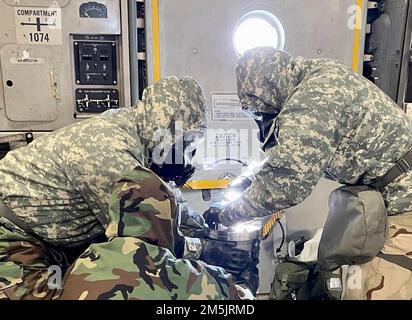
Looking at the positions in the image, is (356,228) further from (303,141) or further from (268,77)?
(268,77)

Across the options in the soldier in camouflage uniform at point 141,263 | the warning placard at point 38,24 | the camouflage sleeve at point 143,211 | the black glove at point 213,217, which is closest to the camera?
the soldier in camouflage uniform at point 141,263

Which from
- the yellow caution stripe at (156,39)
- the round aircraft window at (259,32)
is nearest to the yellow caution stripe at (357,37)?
the round aircraft window at (259,32)

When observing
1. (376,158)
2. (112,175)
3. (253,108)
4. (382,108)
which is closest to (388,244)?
(376,158)

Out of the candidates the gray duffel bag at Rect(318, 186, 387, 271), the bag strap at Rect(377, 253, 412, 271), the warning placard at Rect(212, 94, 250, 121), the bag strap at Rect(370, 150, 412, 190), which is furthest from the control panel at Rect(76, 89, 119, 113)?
the bag strap at Rect(377, 253, 412, 271)

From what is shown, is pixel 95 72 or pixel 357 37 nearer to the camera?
pixel 95 72

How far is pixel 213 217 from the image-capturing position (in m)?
2.20

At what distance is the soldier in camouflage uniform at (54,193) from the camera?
1.56 m

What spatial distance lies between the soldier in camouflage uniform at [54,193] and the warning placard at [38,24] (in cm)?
86

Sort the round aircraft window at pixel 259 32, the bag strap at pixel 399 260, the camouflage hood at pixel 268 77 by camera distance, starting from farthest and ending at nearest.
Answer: the round aircraft window at pixel 259 32
the camouflage hood at pixel 268 77
the bag strap at pixel 399 260

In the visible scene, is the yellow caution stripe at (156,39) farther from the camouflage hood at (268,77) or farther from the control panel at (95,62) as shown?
the camouflage hood at (268,77)

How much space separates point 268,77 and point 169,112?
0.49 meters

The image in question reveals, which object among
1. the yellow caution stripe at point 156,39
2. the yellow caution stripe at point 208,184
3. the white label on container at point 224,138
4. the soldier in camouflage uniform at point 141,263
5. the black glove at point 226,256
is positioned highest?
the yellow caution stripe at point 156,39

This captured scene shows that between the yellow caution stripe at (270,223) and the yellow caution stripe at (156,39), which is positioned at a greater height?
the yellow caution stripe at (156,39)

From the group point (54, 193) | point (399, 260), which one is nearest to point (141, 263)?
point (54, 193)
